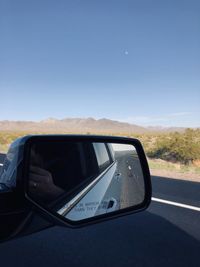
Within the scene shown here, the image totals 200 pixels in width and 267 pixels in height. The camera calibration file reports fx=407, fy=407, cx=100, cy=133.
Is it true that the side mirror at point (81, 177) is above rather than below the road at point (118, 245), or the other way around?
above

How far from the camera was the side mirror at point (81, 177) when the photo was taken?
202 centimetres

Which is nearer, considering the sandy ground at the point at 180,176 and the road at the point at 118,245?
the road at the point at 118,245

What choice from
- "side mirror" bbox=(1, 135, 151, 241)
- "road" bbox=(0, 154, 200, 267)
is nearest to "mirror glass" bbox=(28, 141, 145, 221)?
"side mirror" bbox=(1, 135, 151, 241)

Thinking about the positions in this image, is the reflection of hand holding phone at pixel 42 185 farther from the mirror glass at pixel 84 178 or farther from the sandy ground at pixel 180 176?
the sandy ground at pixel 180 176

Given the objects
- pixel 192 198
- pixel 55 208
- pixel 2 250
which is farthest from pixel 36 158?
pixel 192 198

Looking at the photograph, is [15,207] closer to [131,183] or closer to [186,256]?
[131,183]

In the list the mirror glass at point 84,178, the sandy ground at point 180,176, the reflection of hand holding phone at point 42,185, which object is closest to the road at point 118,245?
the mirror glass at point 84,178

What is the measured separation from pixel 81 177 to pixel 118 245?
125 inches

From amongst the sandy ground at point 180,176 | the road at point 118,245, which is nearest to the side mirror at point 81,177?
the road at point 118,245

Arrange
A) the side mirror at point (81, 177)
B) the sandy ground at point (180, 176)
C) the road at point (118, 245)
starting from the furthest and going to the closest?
the sandy ground at point (180, 176) → the road at point (118, 245) → the side mirror at point (81, 177)

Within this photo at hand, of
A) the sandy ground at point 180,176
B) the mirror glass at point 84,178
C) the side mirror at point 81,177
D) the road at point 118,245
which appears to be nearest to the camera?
the side mirror at point 81,177

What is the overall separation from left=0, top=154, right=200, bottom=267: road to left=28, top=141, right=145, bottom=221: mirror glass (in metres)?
1.98

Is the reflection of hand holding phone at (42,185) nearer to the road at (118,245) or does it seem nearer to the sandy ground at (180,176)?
the road at (118,245)

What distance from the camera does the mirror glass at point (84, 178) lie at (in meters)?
2.15
